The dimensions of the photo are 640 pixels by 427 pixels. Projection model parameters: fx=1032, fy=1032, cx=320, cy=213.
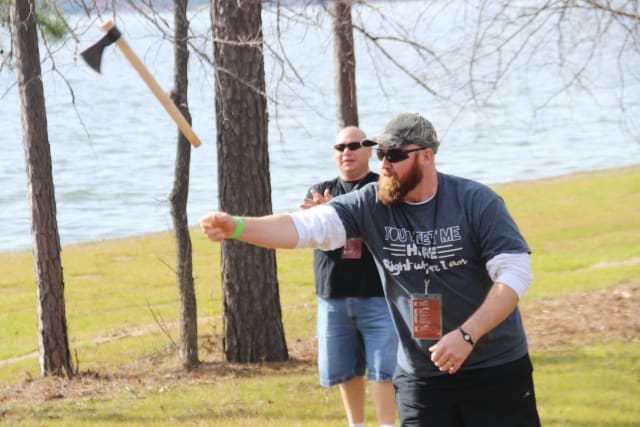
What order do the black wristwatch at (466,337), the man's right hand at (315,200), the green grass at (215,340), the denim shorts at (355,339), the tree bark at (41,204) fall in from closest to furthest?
the black wristwatch at (466,337) → the man's right hand at (315,200) → the denim shorts at (355,339) → the green grass at (215,340) → the tree bark at (41,204)

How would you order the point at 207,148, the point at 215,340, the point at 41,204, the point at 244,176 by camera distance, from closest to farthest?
1. the point at 244,176
2. the point at 41,204
3. the point at 215,340
4. the point at 207,148

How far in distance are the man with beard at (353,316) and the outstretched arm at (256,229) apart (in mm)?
1918

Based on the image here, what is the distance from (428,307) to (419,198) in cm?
41

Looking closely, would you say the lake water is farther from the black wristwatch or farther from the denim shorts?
the black wristwatch

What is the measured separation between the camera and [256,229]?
3.72 metres

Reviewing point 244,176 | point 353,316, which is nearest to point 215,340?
point 244,176

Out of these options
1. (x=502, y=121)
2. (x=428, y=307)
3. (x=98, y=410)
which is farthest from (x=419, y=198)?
(x=502, y=121)

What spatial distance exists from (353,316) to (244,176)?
3.48m

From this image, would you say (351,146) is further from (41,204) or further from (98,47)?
(41,204)

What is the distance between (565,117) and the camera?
46969 mm

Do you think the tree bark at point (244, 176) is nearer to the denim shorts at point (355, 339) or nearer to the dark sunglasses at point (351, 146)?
the dark sunglasses at point (351, 146)

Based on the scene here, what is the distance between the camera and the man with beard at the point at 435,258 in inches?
151

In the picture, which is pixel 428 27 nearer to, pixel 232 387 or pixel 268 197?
pixel 268 197

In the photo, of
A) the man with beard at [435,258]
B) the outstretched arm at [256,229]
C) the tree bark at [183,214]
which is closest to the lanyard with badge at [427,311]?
the man with beard at [435,258]
